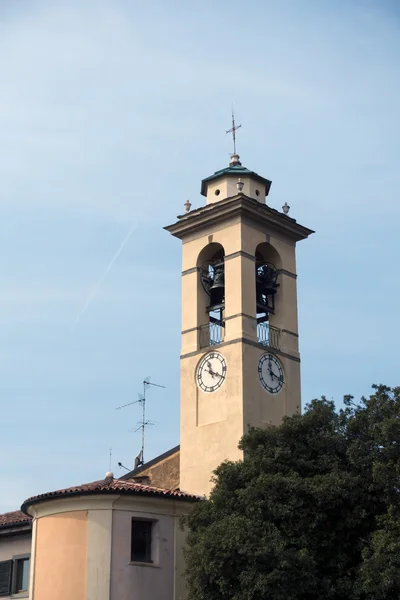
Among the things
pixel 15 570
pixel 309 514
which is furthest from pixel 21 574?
pixel 309 514

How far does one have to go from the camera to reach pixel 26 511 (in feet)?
94.0

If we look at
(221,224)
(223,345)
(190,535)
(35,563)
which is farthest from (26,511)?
(221,224)

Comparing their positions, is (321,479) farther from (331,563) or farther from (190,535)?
(190,535)

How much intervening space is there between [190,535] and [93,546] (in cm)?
274

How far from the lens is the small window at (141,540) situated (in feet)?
88.7

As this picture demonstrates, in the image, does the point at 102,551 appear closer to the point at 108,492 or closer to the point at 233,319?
the point at 108,492

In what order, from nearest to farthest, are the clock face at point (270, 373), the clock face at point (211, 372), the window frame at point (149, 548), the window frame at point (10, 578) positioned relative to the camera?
the window frame at point (149, 548) < the window frame at point (10, 578) < the clock face at point (211, 372) < the clock face at point (270, 373)

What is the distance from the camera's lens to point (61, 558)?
26781mm

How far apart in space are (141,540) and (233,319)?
25.5 feet

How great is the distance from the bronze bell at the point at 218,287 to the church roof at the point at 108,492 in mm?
7176

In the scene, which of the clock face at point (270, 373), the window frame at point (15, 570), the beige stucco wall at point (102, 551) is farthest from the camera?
the clock face at point (270, 373)

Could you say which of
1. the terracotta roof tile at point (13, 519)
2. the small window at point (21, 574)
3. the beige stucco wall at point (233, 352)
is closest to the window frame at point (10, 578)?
the small window at point (21, 574)

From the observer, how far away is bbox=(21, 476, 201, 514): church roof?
26.6 metres

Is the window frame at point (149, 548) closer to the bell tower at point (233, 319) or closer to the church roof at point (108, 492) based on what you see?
the church roof at point (108, 492)
